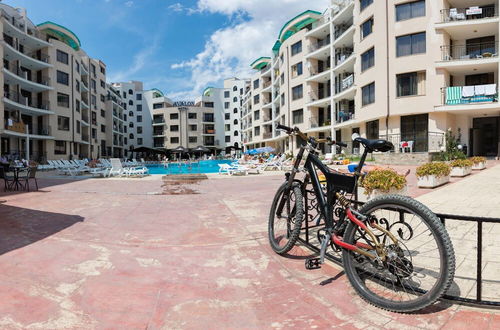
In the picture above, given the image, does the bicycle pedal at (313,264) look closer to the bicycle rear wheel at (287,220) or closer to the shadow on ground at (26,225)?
the bicycle rear wheel at (287,220)

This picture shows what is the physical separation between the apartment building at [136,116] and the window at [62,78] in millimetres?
36842

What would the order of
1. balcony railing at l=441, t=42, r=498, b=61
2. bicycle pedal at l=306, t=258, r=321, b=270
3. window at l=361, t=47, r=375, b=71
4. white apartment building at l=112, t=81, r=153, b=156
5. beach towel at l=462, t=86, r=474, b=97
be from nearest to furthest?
bicycle pedal at l=306, t=258, r=321, b=270
beach towel at l=462, t=86, r=474, b=97
balcony railing at l=441, t=42, r=498, b=61
window at l=361, t=47, r=375, b=71
white apartment building at l=112, t=81, r=153, b=156

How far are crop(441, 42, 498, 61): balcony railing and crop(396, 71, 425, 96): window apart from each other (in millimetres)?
1964

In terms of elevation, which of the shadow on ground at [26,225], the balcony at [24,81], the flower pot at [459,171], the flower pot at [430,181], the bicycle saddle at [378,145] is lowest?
the shadow on ground at [26,225]

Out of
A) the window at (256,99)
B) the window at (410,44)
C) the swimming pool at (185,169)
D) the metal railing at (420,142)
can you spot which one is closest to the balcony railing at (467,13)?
the window at (410,44)

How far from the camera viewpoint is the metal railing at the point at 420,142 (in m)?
20.4

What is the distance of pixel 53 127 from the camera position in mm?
35312

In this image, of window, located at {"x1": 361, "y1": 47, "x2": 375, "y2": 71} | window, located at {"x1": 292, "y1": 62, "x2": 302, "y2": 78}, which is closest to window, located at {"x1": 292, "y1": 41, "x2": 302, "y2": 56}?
window, located at {"x1": 292, "y1": 62, "x2": 302, "y2": 78}

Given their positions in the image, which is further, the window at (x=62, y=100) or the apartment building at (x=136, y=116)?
the apartment building at (x=136, y=116)

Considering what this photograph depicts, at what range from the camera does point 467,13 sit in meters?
20.6

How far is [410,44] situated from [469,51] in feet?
15.4

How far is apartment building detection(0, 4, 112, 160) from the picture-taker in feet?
97.3

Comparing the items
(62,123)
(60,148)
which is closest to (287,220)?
(62,123)

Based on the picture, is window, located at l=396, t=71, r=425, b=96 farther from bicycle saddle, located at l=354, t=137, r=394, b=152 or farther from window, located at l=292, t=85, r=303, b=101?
bicycle saddle, located at l=354, t=137, r=394, b=152
